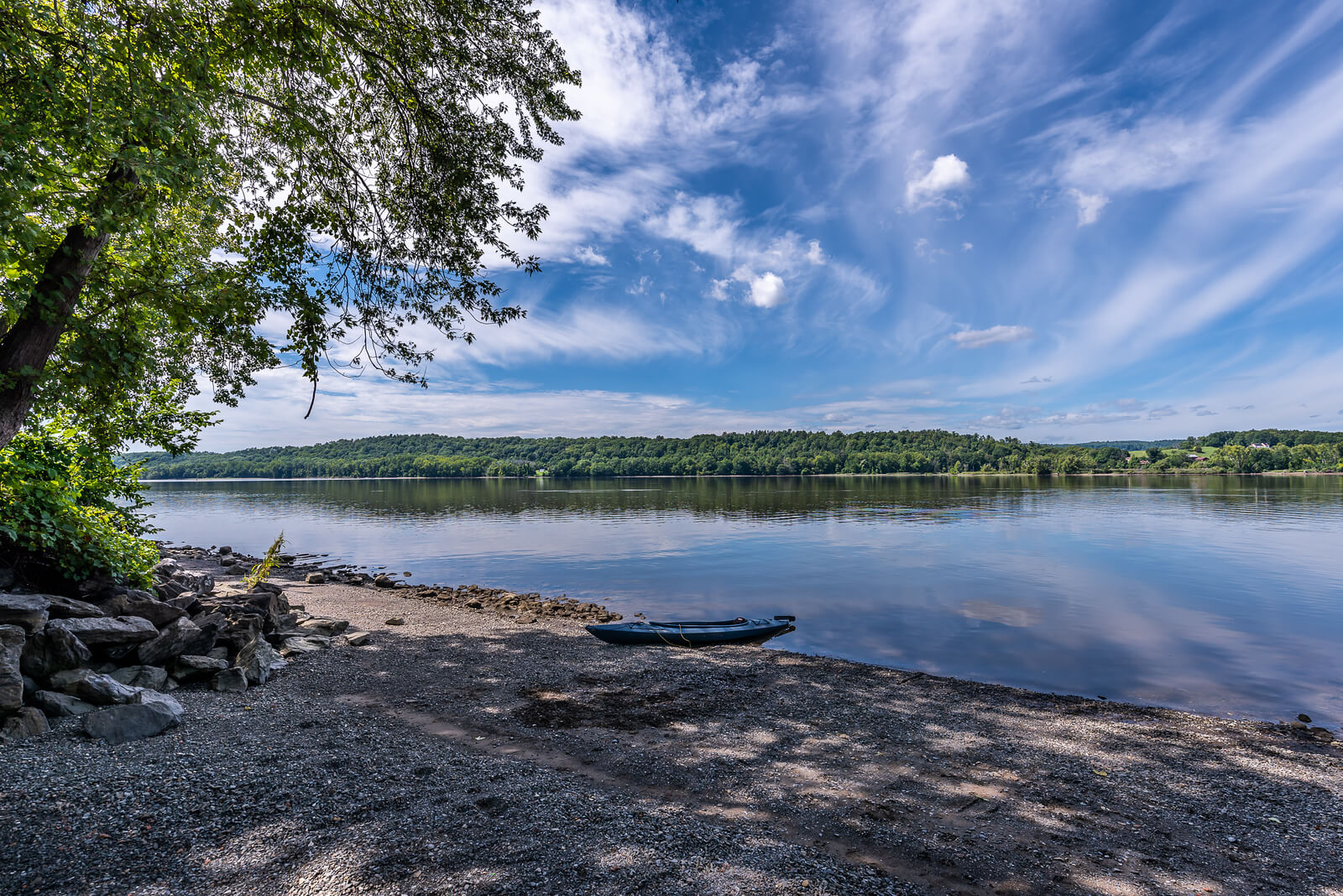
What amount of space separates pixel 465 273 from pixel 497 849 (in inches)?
406

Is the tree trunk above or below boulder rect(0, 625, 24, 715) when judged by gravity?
above

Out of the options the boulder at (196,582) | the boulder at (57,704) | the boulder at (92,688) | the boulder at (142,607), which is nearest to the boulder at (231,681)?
the boulder at (142,607)

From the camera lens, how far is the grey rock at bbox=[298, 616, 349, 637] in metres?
14.2

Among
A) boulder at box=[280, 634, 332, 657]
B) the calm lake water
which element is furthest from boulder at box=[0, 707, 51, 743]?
the calm lake water

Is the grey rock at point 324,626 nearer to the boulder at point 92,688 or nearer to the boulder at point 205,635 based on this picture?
the boulder at point 205,635

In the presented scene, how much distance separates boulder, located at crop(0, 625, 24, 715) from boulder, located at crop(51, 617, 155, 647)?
0.88 metres

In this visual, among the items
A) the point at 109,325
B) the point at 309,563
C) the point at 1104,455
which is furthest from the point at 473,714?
the point at 1104,455

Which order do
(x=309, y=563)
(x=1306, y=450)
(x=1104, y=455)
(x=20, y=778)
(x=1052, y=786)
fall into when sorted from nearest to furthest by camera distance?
1. (x=20, y=778)
2. (x=1052, y=786)
3. (x=309, y=563)
4. (x=1306, y=450)
5. (x=1104, y=455)

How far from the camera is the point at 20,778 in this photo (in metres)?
5.91

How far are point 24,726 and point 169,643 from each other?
8.04 ft

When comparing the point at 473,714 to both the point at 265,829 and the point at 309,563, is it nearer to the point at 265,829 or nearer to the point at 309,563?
the point at 265,829

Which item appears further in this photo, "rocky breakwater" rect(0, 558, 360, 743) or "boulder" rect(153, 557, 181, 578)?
"boulder" rect(153, 557, 181, 578)

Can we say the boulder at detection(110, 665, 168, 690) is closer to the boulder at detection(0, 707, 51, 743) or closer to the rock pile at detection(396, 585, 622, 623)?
the boulder at detection(0, 707, 51, 743)

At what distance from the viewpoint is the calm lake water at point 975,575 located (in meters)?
15.6
